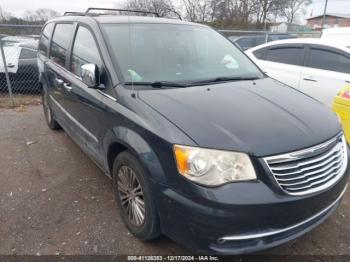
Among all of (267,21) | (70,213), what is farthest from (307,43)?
(267,21)

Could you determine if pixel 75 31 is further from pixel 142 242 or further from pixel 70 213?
pixel 142 242

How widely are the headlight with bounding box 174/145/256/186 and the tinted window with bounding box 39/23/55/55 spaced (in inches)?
144

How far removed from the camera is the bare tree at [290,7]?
3461 centimetres

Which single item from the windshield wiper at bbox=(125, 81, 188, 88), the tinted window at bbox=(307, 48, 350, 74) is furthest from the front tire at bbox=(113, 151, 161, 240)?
the tinted window at bbox=(307, 48, 350, 74)

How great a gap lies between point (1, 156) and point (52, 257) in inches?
95.9

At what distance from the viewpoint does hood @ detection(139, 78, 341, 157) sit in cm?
209

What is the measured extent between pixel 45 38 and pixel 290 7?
39.3 meters

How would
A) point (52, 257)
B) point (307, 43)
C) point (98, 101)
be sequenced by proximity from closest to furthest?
point (52, 257), point (98, 101), point (307, 43)

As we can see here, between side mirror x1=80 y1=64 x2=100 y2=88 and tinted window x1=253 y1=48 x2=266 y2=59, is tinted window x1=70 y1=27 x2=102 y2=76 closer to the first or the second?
side mirror x1=80 y1=64 x2=100 y2=88

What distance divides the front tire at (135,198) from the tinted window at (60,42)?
189 centimetres

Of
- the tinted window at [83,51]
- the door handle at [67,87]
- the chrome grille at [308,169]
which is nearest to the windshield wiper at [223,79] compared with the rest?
the tinted window at [83,51]

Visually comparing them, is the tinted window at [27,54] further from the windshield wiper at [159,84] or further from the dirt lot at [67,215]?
the windshield wiper at [159,84]

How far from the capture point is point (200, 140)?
2.05 meters

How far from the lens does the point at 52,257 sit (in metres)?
2.54
